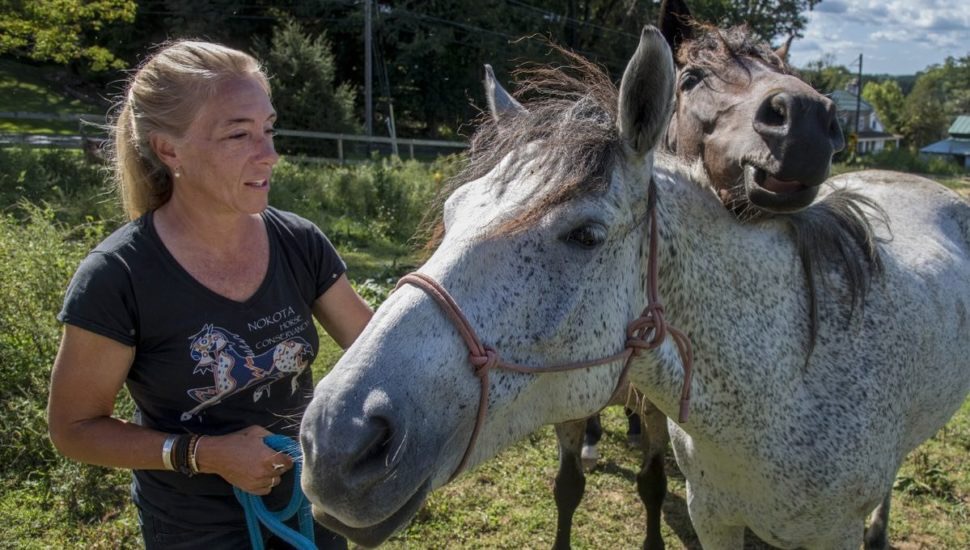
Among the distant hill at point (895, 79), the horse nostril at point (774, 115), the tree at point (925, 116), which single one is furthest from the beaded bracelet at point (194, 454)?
the distant hill at point (895, 79)

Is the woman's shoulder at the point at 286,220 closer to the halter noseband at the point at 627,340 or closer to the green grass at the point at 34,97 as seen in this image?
the halter noseband at the point at 627,340

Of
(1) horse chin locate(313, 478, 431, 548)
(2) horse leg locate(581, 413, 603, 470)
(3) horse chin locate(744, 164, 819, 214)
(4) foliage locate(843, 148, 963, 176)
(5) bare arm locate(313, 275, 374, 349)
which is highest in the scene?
(3) horse chin locate(744, 164, 819, 214)

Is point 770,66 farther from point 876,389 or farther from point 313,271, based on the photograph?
point 313,271

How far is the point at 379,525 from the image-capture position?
1.51 m

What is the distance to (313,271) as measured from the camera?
89.8 inches

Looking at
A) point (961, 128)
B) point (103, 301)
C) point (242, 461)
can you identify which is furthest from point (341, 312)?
point (961, 128)

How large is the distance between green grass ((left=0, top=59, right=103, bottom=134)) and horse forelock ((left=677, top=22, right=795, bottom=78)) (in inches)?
1158

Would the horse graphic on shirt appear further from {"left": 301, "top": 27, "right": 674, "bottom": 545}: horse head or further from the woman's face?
{"left": 301, "top": 27, "right": 674, "bottom": 545}: horse head

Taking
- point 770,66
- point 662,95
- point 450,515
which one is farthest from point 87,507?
point 770,66

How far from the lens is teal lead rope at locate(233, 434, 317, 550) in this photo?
6.25ft

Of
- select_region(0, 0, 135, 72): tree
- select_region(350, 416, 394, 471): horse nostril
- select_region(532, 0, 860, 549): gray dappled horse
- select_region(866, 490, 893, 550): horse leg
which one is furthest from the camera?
select_region(0, 0, 135, 72): tree

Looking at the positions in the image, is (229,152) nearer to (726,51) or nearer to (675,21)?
(726,51)

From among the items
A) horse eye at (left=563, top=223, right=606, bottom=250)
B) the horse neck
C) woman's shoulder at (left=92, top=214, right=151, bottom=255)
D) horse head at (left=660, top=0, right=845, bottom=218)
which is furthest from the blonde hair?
horse head at (left=660, top=0, right=845, bottom=218)

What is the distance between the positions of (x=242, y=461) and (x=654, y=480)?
262 cm
